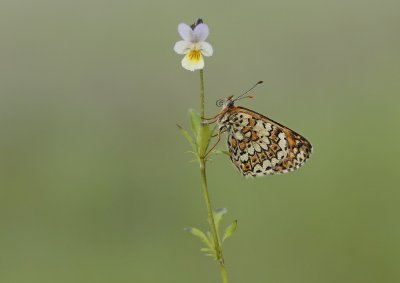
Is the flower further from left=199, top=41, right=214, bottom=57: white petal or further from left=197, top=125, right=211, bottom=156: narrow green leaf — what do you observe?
left=197, top=125, right=211, bottom=156: narrow green leaf

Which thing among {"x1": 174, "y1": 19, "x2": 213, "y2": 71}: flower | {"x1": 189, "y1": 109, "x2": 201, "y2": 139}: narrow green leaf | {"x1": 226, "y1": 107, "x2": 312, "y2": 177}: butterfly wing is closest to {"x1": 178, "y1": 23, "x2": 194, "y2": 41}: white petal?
{"x1": 174, "y1": 19, "x2": 213, "y2": 71}: flower

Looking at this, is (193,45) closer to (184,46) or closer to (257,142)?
(184,46)

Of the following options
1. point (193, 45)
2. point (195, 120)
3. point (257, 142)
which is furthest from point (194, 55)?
point (257, 142)

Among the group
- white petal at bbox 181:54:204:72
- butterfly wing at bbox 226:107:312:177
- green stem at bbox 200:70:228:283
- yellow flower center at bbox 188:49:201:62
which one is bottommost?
green stem at bbox 200:70:228:283

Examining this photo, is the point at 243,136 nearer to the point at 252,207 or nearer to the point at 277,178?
the point at 252,207

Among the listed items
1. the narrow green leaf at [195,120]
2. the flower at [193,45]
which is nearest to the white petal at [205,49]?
A: the flower at [193,45]

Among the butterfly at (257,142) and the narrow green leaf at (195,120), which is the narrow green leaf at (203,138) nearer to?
the narrow green leaf at (195,120)
